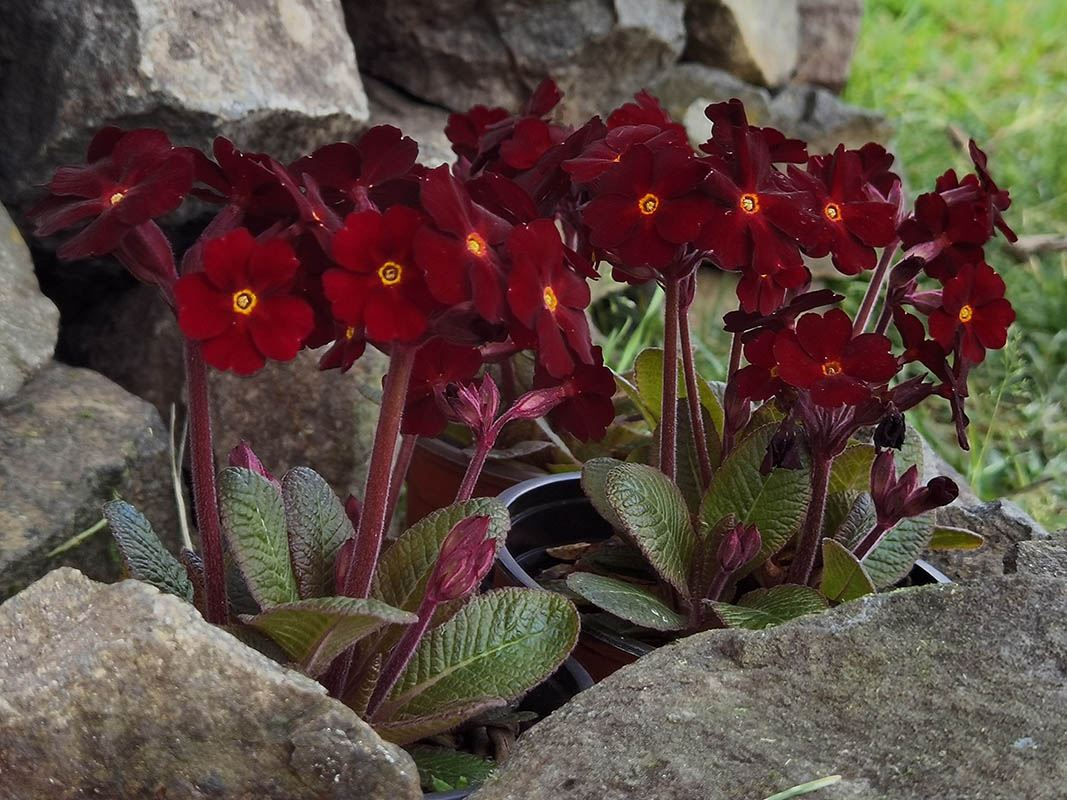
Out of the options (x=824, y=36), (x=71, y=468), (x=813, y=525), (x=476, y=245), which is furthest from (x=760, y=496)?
(x=824, y=36)

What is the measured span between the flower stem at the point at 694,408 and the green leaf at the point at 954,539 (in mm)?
301

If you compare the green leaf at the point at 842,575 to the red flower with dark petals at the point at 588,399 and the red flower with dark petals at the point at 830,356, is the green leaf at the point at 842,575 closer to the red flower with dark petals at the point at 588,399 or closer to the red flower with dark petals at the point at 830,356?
the red flower with dark petals at the point at 830,356

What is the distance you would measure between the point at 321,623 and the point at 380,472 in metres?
0.14

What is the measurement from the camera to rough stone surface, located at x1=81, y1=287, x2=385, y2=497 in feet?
7.00

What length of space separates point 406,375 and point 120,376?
1373mm

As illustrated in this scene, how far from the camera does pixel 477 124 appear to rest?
5.30 feet

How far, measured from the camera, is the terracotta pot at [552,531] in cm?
142

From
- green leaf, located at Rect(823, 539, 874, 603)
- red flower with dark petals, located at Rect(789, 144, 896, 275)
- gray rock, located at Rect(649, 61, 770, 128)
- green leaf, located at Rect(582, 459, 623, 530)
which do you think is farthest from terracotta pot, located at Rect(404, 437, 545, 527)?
gray rock, located at Rect(649, 61, 770, 128)

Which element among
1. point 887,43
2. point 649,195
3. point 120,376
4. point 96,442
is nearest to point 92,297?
point 120,376

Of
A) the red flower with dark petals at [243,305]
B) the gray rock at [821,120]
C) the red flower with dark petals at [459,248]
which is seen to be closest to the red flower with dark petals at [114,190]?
the red flower with dark petals at [243,305]

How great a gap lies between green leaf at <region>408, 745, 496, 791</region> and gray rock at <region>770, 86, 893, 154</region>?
279 cm

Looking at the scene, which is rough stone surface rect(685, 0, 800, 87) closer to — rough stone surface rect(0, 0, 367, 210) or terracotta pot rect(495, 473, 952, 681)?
rough stone surface rect(0, 0, 367, 210)

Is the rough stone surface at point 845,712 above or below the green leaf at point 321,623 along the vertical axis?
below

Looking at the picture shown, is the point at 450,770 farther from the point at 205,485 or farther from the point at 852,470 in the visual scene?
the point at 852,470
